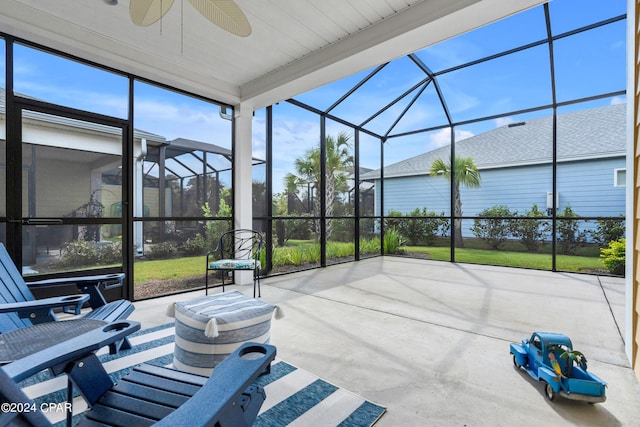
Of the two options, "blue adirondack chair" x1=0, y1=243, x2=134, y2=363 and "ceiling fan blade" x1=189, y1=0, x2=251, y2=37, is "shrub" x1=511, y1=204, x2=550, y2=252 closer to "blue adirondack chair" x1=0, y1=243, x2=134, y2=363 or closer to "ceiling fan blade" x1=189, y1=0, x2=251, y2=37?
"ceiling fan blade" x1=189, y1=0, x2=251, y2=37

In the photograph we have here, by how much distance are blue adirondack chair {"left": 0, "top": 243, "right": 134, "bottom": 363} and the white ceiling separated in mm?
2120

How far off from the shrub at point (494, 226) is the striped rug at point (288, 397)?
18.3ft

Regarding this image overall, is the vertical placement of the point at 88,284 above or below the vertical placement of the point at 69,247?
below

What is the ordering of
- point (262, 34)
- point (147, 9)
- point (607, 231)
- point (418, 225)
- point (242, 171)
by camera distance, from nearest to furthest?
point (147, 9)
point (262, 34)
point (242, 171)
point (607, 231)
point (418, 225)

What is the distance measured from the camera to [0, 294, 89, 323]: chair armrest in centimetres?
165

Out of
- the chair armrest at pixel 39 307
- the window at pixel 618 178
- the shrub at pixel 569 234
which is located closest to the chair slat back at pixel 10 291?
the chair armrest at pixel 39 307

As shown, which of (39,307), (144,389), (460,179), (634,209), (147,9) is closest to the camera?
(144,389)

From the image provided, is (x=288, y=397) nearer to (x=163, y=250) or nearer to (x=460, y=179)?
(x=163, y=250)

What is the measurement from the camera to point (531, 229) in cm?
601

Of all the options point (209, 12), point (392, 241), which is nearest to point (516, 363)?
point (209, 12)

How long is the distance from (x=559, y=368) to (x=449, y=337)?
0.92 metres

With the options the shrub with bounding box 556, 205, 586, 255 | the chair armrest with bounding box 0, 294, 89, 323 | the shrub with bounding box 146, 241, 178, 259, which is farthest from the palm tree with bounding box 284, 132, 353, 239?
the shrub with bounding box 556, 205, 586, 255

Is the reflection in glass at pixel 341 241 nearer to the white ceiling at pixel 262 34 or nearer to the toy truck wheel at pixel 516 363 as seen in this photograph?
the white ceiling at pixel 262 34

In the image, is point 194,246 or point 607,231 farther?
point 607,231
